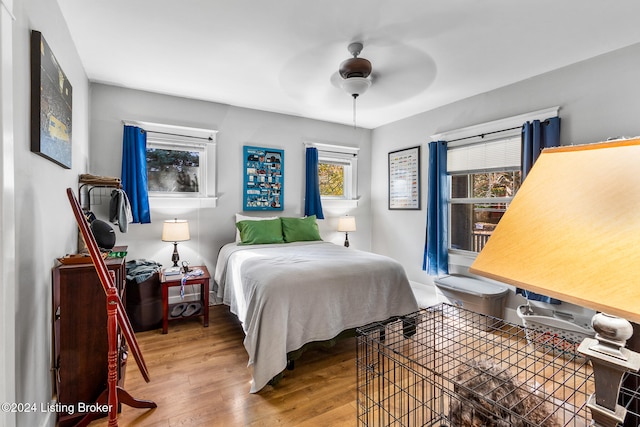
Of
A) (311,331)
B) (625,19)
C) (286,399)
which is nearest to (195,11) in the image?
(311,331)

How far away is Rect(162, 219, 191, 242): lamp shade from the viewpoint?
320 centimetres

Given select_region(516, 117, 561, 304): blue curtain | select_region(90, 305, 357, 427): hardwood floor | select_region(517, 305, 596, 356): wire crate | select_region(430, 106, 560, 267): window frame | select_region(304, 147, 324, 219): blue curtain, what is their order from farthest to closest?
1. select_region(304, 147, 324, 219): blue curtain
2. select_region(430, 106, 560, 267): window frame
3. select_region(516, 117, 561, 304): blue curtain
4. select_region(517, 305, 596, 356): wire crate
5. select_region(90, 305, 357, 427): hardwood floor

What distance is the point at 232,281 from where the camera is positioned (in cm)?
283

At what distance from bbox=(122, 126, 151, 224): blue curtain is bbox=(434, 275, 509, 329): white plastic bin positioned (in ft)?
11.5

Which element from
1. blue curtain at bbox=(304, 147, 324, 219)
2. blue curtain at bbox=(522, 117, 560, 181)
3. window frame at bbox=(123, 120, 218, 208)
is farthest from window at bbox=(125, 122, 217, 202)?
blue curtain at bbox=(522, 117, 560, 181)

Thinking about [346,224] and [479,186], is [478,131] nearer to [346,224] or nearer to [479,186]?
[479,186]

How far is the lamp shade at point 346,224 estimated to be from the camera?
4617 mm

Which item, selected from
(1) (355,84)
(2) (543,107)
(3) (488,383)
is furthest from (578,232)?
(2) (543,107)

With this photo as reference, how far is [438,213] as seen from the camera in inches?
154

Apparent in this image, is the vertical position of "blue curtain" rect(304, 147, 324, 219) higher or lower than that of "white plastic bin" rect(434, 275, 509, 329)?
higher

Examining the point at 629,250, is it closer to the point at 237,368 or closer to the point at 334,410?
the point at 334,410

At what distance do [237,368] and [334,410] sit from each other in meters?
0.87

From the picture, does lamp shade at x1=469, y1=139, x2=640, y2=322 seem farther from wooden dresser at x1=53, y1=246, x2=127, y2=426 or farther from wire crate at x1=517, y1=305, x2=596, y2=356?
wire crate at x1=517, y1=305, x2=596, y2=356

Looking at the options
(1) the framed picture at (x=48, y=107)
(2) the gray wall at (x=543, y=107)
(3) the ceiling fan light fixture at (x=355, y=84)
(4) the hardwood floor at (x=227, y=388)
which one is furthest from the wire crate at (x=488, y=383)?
(2) the gray wall at (x=543, y=107)
